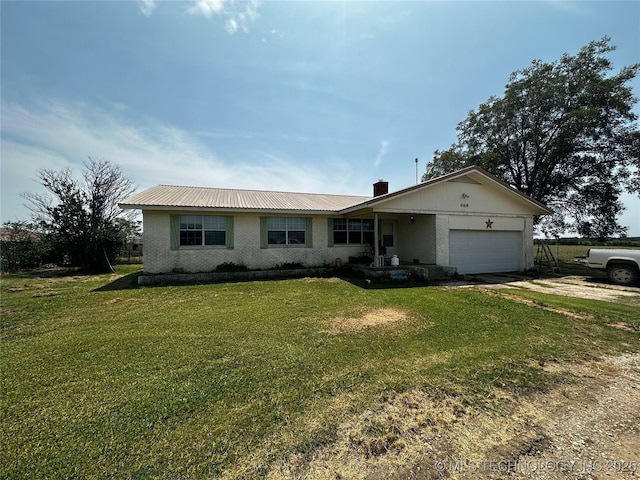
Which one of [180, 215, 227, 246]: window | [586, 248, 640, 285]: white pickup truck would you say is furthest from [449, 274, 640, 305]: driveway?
[180, 215, 227, 246]: window

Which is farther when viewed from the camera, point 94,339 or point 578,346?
point 94,339

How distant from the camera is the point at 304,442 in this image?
2.17 m

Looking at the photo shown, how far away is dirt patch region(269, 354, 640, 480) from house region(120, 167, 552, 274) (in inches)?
329

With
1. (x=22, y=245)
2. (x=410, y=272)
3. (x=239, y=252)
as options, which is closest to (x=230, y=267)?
→ (x=239, y=252)

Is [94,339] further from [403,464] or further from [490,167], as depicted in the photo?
[490,167]

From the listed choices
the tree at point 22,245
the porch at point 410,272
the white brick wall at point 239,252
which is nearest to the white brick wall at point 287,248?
the white brick wall at point 239,252

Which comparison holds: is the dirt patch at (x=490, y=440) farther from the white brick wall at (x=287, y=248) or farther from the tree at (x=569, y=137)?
the tree at (x=569, y=137)

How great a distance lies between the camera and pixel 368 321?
539 cm

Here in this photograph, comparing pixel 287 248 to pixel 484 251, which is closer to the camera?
pixel 287 248

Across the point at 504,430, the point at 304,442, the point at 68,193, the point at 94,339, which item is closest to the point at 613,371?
the point at 504,430

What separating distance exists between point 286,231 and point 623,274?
13106 mm

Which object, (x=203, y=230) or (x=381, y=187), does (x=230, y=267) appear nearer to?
(x=203, y=230)

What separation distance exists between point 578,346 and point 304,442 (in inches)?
181

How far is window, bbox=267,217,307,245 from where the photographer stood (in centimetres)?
1244
